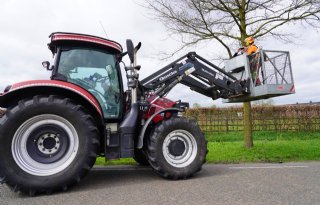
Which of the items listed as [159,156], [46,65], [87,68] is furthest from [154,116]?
[46,65]

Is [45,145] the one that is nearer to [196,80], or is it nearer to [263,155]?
[196,80]

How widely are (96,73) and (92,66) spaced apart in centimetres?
14

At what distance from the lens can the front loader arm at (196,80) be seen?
6.18 m

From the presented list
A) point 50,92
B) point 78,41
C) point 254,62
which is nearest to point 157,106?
point 78,41

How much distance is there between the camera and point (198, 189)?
4609mm

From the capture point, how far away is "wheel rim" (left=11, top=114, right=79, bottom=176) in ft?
15.0

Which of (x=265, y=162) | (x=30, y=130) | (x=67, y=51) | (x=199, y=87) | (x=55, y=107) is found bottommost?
(x=265, y=162)

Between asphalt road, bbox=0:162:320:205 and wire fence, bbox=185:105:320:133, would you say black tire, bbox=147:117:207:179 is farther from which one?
wire fence, bbox=185:105:320:133

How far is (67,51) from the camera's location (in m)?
5.28

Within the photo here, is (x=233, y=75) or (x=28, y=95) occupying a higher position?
(x=233, y=75)

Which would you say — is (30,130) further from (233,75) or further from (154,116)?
(233,75)

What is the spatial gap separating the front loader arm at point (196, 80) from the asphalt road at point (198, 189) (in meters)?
1.68

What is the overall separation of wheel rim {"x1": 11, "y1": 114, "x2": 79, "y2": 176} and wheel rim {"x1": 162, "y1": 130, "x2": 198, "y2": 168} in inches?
62.4

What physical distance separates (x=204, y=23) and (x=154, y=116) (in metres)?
5.01
